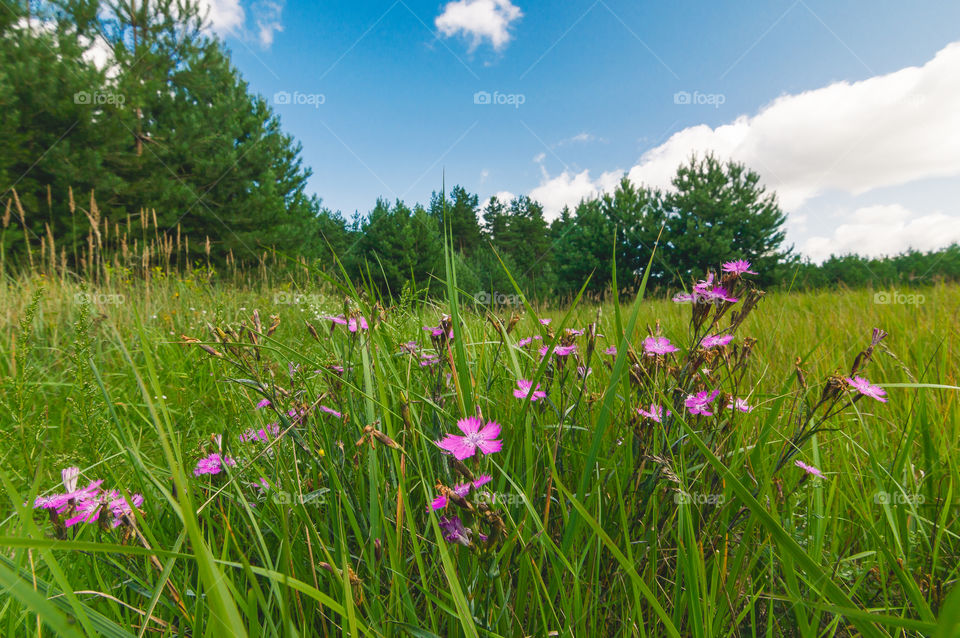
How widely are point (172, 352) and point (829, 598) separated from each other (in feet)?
10.9

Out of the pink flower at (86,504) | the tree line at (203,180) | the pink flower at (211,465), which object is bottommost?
the pink flower at (211,465)

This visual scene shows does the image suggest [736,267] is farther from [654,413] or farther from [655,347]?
[654,413]

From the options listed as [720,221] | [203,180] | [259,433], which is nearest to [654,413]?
[259,433]

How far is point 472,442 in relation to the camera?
26.9 inches

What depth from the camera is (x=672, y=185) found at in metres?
19.4

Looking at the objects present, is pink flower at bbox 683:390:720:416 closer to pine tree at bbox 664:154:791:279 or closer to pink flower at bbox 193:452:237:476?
pink flower at bbox 193:452:237:476

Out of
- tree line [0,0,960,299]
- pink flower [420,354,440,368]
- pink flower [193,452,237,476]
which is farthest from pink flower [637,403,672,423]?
tree line [0,0,960,299]

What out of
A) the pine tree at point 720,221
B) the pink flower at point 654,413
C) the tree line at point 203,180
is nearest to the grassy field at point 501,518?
the pink flower at point 654,413

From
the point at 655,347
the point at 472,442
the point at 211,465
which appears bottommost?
the point at 211,465

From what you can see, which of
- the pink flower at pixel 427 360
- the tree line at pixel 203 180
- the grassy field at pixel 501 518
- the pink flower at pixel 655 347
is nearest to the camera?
the grassy field at pixel 501 518

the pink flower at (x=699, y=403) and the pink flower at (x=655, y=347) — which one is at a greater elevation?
the pink flower at (x=655, y=347)

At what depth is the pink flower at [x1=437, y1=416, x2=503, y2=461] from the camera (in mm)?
627

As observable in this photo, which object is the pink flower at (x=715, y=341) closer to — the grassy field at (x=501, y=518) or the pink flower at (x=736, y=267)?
the grassy field at (x=501, y=518)

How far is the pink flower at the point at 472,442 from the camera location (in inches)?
24.7
